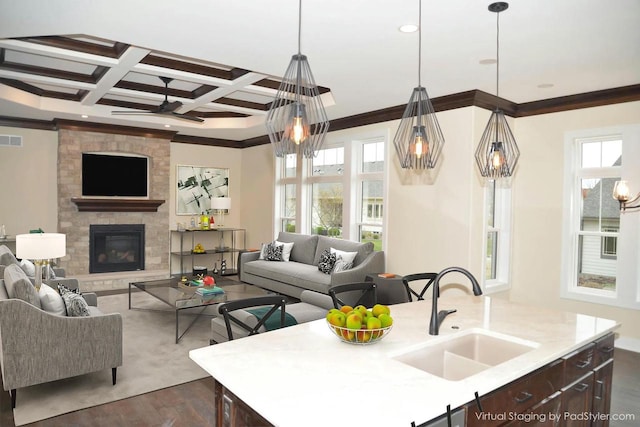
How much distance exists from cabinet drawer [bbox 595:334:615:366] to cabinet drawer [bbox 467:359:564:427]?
48cm

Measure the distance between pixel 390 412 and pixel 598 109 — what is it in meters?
4.90

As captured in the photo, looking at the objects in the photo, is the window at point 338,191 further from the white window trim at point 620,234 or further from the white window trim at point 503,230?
the white window trim at point 620,234

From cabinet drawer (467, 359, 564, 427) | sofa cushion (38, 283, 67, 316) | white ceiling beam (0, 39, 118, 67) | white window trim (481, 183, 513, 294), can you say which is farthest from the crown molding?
sofa cushion (38, 283, 67, 316)

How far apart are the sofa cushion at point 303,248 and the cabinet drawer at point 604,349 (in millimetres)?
4732

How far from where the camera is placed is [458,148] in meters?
5.27

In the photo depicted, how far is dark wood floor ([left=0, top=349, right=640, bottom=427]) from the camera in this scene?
9.75 feet

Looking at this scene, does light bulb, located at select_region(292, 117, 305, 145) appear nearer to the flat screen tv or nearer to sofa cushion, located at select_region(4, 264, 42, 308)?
sofa cushion, located at select_region(4, 264, 42, 308)

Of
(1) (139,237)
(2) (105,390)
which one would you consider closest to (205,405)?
(2) (105,390)

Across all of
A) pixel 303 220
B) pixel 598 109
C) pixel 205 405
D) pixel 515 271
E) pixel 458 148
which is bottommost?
pixel 205 405

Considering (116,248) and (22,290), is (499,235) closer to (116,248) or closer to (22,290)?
(22,290)

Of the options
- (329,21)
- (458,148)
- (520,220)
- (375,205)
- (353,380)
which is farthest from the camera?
(375,205)

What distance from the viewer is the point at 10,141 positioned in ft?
23.4

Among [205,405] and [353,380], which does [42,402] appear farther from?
[353,380]

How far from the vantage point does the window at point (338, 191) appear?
21.6ft
